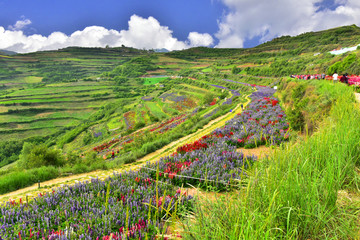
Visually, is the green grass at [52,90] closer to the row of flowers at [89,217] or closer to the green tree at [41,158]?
the green tree at [41,158]

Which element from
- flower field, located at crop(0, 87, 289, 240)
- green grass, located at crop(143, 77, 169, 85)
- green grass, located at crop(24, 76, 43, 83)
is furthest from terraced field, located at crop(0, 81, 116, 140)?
flower field, located at crop(0, 87, 289, 240)

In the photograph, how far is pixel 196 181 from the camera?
494 cm

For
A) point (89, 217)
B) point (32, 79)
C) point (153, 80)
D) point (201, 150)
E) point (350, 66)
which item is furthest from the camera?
point (32, 79)

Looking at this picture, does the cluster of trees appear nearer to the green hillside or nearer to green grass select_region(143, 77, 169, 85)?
the green hillside

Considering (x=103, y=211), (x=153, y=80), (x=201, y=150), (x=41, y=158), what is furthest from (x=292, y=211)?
(x=153, y=80)

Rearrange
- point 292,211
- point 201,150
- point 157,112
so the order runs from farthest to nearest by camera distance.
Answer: point 157,112 → point 201,150 → point 292,211

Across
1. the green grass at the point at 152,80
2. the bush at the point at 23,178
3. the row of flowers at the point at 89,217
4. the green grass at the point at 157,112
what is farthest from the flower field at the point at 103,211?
the green grass at the point at 152,80

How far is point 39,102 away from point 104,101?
37.1 metres

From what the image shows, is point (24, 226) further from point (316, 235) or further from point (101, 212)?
point (316, 235)

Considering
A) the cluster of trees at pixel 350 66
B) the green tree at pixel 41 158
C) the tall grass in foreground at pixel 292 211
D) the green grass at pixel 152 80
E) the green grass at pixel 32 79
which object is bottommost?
the green tree at pixel 41 158

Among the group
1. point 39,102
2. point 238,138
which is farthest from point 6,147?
point 238,138

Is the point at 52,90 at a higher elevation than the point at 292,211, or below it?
higher

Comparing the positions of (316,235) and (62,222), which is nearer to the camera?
(316,235)

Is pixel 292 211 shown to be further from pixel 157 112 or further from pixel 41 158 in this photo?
pixel 157 112
